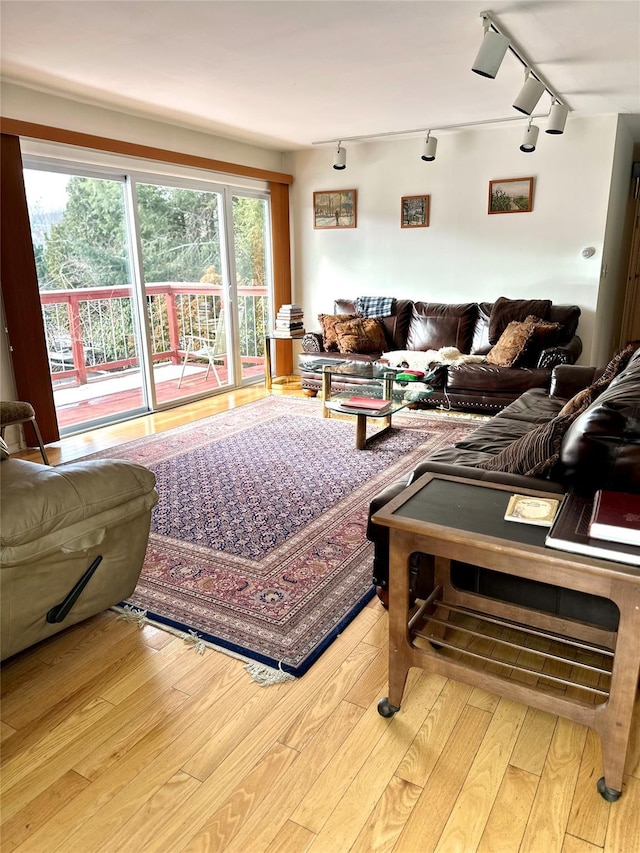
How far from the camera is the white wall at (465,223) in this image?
504cm

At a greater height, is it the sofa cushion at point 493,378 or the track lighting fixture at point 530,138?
the track lighting fixture at point 530,138

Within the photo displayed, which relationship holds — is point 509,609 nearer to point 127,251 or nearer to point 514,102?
point 514,102

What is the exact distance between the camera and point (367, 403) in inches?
156

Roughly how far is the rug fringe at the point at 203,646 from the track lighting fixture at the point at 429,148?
14.9ft

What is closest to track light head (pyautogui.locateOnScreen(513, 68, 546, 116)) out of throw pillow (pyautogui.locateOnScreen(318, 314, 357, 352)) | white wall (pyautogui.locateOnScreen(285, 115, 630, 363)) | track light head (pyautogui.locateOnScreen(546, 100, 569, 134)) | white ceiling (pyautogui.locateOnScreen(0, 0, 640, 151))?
white ceiling (pyautogui.locateOnScreen(0, 0, 640, 151))

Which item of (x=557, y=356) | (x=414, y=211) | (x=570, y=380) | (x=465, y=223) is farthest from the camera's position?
(x=414, y=211)

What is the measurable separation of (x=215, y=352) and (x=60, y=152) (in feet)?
7.43

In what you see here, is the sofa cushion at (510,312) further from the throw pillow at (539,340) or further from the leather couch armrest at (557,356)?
the leather couch armrest at (557,356)

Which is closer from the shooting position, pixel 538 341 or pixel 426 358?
pixel 538 341

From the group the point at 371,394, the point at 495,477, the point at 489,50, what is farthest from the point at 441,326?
the point at 495,477

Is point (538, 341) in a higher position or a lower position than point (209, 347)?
higher

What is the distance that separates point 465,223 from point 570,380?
2.42 m

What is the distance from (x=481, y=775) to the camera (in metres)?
1.48

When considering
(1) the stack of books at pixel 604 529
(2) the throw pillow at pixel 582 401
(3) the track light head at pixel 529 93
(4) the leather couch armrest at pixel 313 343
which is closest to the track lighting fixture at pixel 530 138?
(3) the track light head at pixel 529 93
